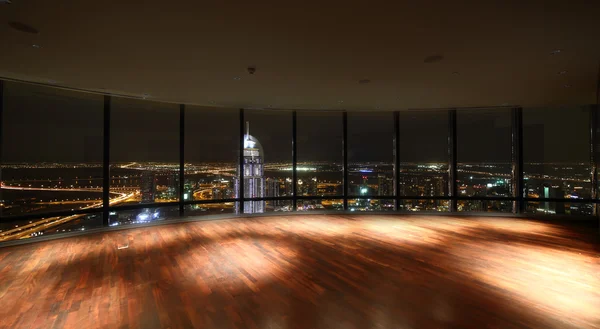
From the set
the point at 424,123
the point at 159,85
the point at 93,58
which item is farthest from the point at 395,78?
the point at 93,58

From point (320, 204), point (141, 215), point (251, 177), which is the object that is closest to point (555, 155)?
point (320, 204)

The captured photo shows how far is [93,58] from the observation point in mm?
3672

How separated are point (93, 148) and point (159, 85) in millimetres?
2582

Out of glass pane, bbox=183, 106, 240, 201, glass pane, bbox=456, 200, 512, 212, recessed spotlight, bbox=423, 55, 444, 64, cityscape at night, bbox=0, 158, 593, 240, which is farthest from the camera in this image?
glass pane, bbox=456, 200, 512, 212

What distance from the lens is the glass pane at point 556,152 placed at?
684cm

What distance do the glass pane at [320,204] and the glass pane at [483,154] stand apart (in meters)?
3.61

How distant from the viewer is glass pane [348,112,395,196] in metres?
7.82

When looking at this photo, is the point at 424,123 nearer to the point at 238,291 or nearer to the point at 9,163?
the point at 238,291

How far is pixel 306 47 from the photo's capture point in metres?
3.35

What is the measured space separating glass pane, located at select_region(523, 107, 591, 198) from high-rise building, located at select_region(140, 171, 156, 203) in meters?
10.2

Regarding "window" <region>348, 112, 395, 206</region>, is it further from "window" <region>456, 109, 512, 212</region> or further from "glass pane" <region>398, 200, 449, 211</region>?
"window" <region>456, 109, 512, 212</region>

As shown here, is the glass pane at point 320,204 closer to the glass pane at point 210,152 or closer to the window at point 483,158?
the glass pane at point 210,152

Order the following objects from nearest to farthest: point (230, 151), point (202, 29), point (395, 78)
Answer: point (202, 29) → point (395, 78) → point (230, 151)

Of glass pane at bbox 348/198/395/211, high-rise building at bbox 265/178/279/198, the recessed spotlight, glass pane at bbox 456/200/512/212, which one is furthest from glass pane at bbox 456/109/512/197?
high-rise building at bbox 265/178/279/198
